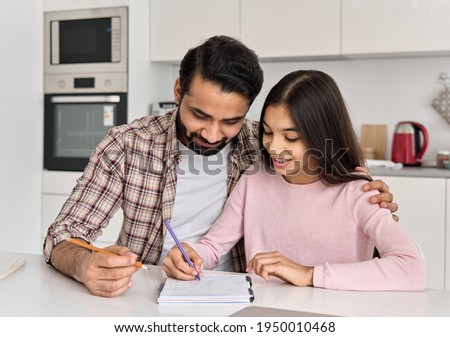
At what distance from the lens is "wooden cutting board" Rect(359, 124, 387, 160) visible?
3.46 metres

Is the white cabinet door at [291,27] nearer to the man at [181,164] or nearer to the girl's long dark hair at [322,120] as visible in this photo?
the man at [181,164]

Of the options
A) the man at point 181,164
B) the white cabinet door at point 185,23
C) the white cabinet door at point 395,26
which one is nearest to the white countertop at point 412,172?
the white cabinet door at point 395,26

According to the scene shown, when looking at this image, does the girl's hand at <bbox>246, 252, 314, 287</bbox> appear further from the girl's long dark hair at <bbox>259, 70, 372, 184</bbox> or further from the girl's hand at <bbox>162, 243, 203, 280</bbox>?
the girl's long dark hair at <bbox>259, 70, 372, 184</bbox>

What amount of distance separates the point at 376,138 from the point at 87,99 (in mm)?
1714

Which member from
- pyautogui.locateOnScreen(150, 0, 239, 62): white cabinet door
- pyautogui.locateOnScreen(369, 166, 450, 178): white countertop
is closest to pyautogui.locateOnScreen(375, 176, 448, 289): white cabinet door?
pyautogui.locateOnScreen(369, 166, 450, 178): white countertop

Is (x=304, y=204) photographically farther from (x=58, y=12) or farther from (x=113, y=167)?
(x=58, y=12)

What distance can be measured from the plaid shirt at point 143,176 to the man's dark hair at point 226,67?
243 mm

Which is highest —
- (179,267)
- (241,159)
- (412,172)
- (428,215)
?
(241,159)

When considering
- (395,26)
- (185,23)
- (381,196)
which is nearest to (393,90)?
(395,26)

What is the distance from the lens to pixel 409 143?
3.24m

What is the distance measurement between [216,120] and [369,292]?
0.60 meters

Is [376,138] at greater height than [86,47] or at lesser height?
lesser

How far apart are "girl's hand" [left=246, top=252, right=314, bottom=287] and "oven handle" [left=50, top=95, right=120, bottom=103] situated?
2330mm

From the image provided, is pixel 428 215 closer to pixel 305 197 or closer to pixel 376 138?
pixel 376 138
